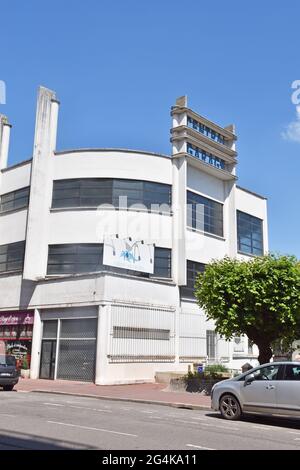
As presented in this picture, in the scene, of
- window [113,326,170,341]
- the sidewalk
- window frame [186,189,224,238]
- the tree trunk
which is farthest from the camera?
window frame [186,189,224,238]

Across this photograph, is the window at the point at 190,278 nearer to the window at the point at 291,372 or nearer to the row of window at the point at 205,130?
the row of window at the point at 205,130

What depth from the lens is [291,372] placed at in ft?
38.9

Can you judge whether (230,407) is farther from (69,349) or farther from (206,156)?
(206,156)

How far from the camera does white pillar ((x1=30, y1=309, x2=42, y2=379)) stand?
27.3m

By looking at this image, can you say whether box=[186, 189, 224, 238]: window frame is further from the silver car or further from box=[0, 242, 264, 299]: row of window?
the silver car

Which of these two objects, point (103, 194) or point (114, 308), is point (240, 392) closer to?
point (114, 308)

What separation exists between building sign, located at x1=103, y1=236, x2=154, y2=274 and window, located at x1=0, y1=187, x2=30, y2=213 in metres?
7.08

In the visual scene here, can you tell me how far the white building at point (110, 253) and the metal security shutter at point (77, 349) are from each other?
52 millimetres

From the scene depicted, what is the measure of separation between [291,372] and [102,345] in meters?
13.9

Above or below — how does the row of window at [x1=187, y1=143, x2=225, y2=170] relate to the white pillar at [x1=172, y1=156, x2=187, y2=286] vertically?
above

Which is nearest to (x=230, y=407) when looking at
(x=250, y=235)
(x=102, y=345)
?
(x=102, y=345)

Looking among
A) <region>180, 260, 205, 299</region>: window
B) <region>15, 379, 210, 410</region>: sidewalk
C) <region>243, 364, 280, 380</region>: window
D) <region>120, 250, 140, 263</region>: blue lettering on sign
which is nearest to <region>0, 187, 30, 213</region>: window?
<region>120, 250, 140, 263</region>: blue lettering on sign
